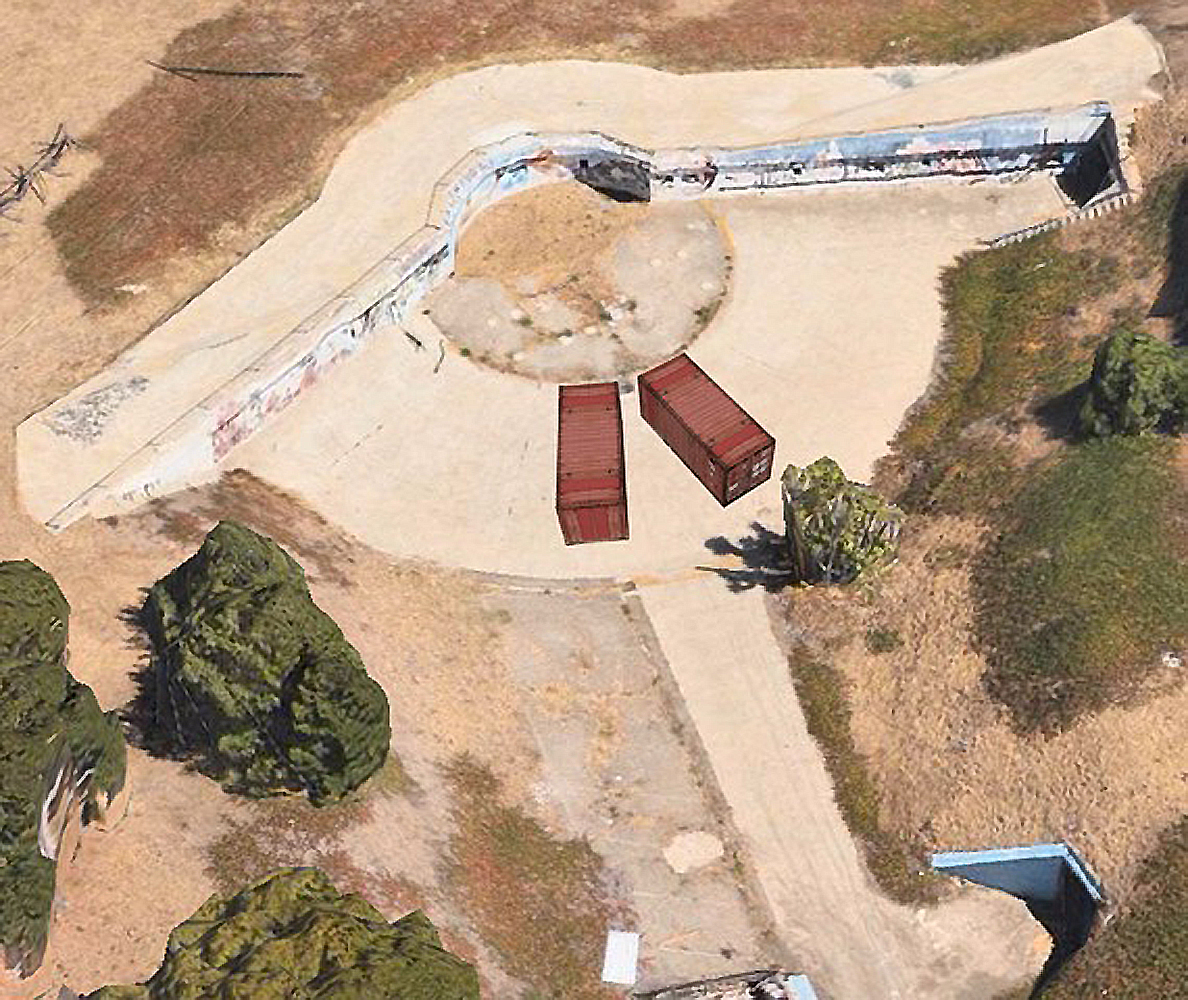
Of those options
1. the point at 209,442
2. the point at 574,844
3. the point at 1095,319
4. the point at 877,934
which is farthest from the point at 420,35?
the point at 877,934

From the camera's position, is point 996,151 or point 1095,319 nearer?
point 1095,319

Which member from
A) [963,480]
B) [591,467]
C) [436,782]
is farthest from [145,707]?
[963,480]

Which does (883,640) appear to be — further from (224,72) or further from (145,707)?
(224,72)

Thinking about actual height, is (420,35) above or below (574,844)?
above

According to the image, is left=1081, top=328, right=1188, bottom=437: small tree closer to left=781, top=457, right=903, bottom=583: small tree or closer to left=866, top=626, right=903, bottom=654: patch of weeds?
left=781, top=457, right=903, bottom=583: small tree

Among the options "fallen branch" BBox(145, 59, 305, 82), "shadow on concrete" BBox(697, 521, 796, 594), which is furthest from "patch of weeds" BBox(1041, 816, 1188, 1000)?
"fallen branch" BBox(145, 59, 305, 82)

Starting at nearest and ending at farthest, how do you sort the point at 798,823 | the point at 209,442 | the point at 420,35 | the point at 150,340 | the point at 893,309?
the point at 798,823 < the point at 209,442 < the point at 150,340 < the point at 893,309 < the point at 420,35

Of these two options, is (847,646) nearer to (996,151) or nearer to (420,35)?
(996,151)
